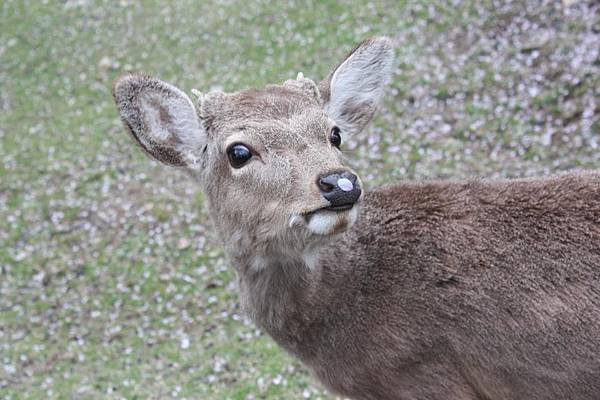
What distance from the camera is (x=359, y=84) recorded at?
19.6ft

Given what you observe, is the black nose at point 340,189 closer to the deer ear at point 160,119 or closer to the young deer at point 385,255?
the young deer at point 385,255

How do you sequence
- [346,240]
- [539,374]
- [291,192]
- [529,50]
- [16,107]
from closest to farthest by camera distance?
[291,192], [539,374], [346,240], [529,50], [16,107]

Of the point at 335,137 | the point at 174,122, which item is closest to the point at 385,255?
the point at 335,137

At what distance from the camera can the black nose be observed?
4340mm

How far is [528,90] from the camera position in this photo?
1220cm

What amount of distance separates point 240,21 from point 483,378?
15.7 meters

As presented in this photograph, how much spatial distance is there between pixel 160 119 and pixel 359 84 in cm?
174

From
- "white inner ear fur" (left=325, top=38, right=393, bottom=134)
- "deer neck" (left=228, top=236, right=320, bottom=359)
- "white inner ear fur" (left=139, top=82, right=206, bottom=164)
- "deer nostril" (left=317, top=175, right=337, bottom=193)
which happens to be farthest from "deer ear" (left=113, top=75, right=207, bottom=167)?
"deer nostril" (left=317, top=175, right=337, bottom=193)

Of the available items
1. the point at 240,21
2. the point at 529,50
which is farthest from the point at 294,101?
the point at 240,21

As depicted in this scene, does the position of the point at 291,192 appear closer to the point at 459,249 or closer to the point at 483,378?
the point at 459,249

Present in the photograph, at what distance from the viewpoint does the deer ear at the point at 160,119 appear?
532cm

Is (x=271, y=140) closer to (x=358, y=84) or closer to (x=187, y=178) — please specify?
(x=358, y=84)

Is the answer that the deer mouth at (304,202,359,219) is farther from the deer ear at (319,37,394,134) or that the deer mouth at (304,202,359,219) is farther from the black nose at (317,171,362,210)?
the deer ear at (319,37,394,134)

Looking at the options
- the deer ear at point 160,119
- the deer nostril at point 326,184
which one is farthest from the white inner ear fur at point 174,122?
the deer nostril at point 326,184
